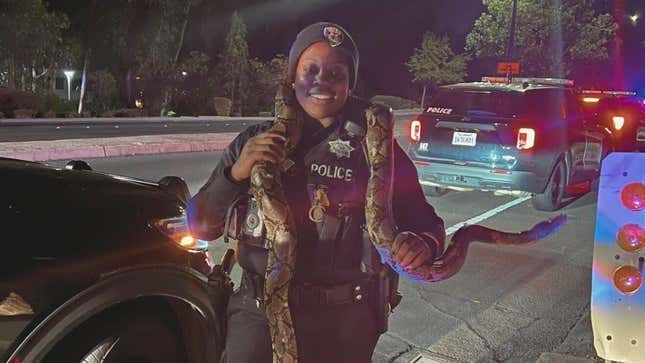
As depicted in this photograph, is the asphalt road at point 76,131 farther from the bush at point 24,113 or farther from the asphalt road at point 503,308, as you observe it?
the asphalt road at point 503,308

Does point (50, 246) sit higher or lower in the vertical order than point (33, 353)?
higher

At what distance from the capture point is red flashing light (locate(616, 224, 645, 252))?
3184 mm

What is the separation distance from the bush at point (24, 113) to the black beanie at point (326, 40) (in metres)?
31.1

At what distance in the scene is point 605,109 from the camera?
12844 mm

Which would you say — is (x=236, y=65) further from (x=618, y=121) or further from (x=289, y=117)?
(x=289, y=117)

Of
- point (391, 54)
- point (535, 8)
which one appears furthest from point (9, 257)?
point (391, 54)

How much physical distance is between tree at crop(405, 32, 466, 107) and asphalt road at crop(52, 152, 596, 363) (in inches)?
1704

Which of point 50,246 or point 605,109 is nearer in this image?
point 50,246

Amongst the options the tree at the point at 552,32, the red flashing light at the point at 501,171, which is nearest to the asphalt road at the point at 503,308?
the red flashing light at the point at 501,171

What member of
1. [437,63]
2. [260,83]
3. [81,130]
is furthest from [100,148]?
[437,63]

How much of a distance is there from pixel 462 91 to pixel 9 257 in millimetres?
7517

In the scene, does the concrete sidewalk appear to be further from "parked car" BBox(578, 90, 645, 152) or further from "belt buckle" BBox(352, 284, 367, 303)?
"belt buckle" BBox(352, 284, 367, 303)

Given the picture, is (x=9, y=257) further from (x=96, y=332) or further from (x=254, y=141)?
(x=254, y=141)

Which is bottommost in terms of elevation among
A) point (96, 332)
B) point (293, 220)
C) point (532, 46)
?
point (96, 332)
